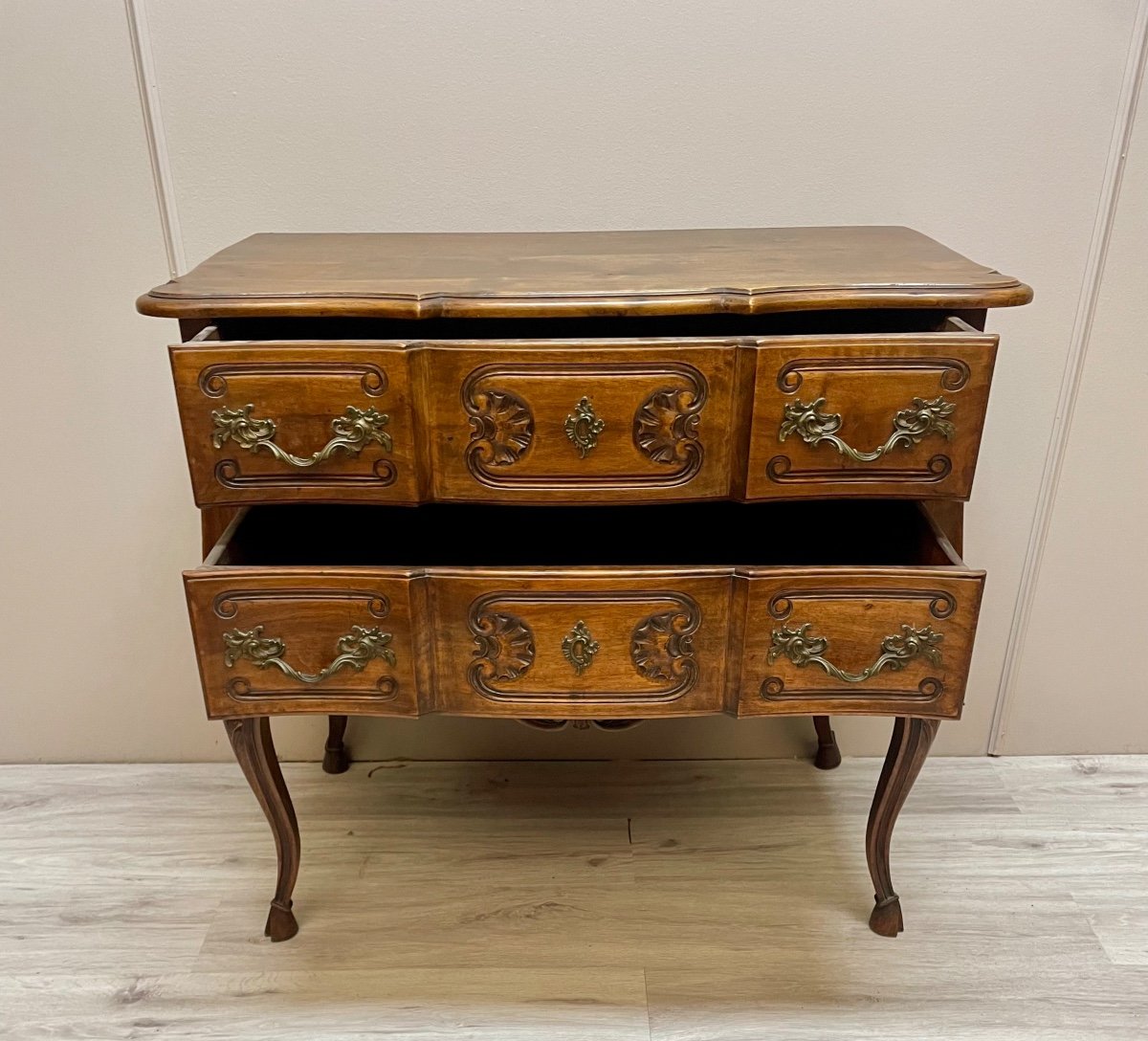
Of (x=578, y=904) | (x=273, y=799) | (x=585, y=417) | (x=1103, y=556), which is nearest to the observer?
(x=585, y=417)

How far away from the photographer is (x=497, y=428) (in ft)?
3.05

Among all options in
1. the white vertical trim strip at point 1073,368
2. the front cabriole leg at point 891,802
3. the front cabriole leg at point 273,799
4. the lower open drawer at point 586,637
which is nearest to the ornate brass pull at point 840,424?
the lower open drawer at point 586,637

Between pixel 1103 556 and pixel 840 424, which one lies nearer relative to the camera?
pixel 840 424

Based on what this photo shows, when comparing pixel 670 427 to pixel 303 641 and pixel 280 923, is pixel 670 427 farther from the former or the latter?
pixel 280 923

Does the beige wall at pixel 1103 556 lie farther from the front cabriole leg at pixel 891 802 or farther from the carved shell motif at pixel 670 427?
the carved shell motif at pixel 670 427

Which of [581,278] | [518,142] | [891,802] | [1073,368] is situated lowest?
[891,802]

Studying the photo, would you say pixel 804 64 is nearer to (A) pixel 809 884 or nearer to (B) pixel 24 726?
(A) pixel 809 884

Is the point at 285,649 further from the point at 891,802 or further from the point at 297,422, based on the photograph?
the point at 891,802

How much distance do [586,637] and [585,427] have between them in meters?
0.23

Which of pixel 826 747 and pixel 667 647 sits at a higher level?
pixel 667 647

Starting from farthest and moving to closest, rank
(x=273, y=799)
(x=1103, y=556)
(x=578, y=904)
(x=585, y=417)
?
(x=1103, y=556) < (x=578, y=904) < (x=273, y=799) < (x=585, y=417)

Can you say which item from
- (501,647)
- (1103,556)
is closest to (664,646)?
(501,647)

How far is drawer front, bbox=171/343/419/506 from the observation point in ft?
2.96

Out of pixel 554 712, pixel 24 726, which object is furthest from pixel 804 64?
pixel 24 726
